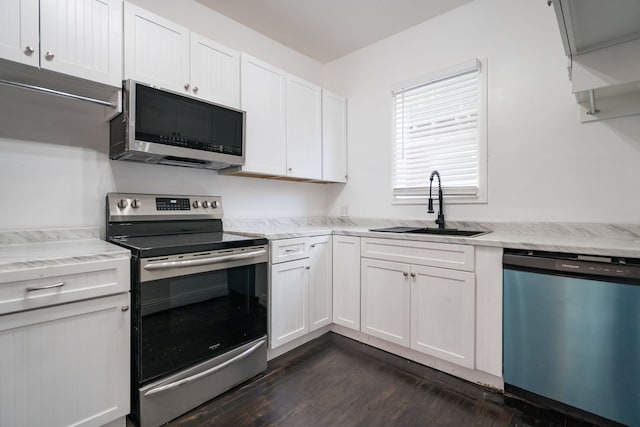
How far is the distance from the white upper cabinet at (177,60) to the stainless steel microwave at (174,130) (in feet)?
0.39

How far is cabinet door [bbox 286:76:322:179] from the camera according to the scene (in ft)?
8.86

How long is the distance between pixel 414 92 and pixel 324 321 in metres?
2.24

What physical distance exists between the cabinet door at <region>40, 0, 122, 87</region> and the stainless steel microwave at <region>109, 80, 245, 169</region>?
0.15 metres

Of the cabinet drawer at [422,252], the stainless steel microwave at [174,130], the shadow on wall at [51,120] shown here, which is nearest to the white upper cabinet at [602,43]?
the cabinet drawer at [422,252]

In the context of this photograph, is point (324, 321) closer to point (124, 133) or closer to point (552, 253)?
point (552, 253)

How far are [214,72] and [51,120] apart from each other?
1.03 metres

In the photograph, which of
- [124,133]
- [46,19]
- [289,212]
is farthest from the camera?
[289,212]

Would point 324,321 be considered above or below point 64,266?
below

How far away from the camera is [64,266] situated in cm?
129

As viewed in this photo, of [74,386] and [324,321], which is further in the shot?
[324,321]

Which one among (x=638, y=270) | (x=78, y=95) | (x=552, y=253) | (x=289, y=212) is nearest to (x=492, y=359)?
(x=552, y=253)

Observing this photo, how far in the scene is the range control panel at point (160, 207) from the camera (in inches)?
75.1

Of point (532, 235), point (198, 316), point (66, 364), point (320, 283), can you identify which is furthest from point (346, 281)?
point (66, 364)

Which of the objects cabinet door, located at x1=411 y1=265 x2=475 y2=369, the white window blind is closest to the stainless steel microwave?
the white window blind
